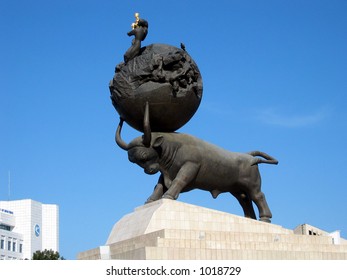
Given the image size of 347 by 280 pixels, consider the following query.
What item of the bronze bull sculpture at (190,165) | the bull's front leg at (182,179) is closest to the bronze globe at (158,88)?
the bronze bull sculpture at (190,165)

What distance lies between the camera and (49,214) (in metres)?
97.3

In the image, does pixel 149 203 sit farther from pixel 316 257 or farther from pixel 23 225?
pixel 23 225

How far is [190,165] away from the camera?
20.0 m

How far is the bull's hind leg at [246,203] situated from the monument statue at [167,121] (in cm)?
64

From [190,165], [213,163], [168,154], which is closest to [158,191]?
[168,154]

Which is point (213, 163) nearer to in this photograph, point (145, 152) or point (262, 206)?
point (145, 152)

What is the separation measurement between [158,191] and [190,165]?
4.63 ft

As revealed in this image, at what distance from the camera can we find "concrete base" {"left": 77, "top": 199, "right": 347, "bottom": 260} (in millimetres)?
17016

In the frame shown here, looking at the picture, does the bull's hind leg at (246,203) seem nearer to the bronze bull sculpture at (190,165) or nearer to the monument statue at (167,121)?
the bronze bull sculpture at (190,165)

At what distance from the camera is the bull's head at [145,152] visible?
1972 centimetres

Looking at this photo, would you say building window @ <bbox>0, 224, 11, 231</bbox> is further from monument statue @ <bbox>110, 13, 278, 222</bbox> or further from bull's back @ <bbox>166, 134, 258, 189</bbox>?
bull's back @ <bbox>166, 134, 258, 189</bbox>

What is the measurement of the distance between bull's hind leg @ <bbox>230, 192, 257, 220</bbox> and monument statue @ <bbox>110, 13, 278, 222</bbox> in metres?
0.64

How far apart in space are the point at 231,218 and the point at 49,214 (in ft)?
265

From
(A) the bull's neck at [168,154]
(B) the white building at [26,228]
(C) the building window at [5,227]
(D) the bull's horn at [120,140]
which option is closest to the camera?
(A) the bull's neck at [168,154]
